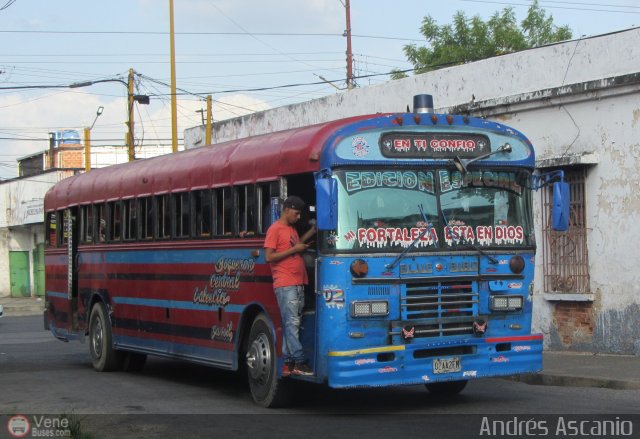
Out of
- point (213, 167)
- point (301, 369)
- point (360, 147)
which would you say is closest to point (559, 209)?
point (360, 147)

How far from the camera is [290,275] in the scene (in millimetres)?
10656

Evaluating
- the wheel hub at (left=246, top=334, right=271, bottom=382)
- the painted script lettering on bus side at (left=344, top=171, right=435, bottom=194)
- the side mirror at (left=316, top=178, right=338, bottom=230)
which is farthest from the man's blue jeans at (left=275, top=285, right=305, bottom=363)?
the painted script lettering on bus side at (left=344, top=171, right=435, bottom=194)

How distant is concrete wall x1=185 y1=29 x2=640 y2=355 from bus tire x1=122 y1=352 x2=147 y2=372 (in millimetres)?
6247

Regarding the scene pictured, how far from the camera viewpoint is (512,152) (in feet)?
36.8

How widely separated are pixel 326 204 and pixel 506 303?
2301 millimetres

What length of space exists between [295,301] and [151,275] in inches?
171

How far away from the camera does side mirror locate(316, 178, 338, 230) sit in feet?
32.2

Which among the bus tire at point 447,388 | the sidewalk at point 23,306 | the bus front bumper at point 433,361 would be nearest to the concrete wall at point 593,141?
the bus tire at point 447,388

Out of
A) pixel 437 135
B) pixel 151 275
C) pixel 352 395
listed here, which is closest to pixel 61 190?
pixel 151 275

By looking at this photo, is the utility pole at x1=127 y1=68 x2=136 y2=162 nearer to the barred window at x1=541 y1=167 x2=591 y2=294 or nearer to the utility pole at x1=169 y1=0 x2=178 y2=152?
the utility pole at x1=169 y1=0 x2=178 y2=152

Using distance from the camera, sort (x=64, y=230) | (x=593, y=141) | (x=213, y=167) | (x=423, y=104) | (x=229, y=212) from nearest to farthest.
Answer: (x=423, y=104) → (x=229, y=212) → (x=213, y=167) → (x=593, y=141) → (x=64, y=230)

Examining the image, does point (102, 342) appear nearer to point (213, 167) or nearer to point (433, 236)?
point (213, 167)

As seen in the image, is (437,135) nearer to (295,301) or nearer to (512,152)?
(512,152)

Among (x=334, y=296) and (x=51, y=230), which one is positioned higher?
(x=51, y=230)
